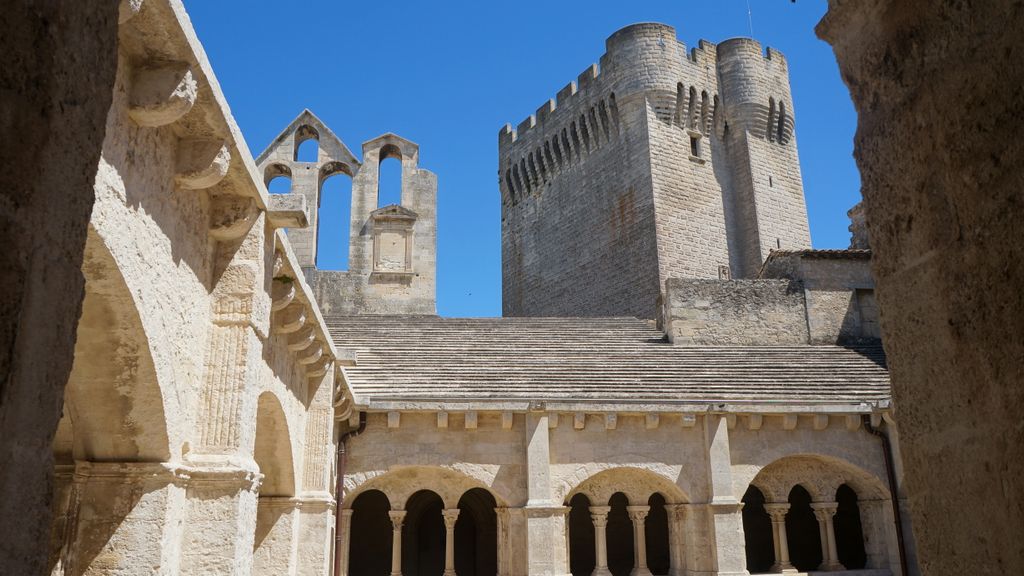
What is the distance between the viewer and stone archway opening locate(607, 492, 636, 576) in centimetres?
1520

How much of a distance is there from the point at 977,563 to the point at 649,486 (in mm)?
9969

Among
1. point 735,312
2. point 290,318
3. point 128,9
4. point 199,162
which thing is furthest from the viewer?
point 735,312

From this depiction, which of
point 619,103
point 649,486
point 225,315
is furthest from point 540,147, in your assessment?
point 225,315

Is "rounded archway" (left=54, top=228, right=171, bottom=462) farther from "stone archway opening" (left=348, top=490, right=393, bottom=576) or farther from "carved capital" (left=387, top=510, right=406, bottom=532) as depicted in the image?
"stone archway opening" (left=348, top=490, right=393, bottom=576)

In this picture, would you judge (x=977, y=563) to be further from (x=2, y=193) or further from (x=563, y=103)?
(x=563, y=103)

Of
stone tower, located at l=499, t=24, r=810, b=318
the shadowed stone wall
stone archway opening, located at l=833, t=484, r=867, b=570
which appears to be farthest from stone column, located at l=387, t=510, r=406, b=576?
stone tower, located at l=499, t=24, r=810, b=318

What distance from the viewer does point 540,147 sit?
2900cm

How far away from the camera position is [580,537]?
49.0ft

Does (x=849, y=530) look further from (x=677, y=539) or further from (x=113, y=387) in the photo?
(x=113, y=387)

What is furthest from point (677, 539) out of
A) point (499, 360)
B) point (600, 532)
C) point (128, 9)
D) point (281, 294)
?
point (128, 9)

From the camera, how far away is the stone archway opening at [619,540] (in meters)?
15.2

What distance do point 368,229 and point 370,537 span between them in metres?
6.92

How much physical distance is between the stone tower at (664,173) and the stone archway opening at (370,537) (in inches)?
434

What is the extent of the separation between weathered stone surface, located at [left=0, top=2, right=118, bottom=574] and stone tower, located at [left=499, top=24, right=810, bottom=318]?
2195 centimetres
